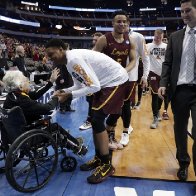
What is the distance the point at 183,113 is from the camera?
2.64m

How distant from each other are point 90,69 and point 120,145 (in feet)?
4.85

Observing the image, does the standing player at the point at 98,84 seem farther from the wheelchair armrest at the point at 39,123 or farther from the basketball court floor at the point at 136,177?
the wheelchair armrest at the point at 39,123

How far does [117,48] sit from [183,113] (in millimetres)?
1041

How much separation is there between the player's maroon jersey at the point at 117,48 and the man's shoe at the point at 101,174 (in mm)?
1191

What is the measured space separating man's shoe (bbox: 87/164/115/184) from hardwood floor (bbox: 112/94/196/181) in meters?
0.13

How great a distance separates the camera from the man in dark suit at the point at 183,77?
2.46m

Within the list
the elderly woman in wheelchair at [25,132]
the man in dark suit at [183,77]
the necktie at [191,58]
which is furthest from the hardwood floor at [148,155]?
the necktie at [191,58]

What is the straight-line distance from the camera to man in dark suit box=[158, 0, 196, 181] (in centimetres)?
246

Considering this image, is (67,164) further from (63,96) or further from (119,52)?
(119,52)

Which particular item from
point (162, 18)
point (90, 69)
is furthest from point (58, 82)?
point (162, 18)

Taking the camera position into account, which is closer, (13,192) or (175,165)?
(13,192)

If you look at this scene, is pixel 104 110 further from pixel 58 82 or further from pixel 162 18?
pixel 162 18

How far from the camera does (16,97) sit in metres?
2.52

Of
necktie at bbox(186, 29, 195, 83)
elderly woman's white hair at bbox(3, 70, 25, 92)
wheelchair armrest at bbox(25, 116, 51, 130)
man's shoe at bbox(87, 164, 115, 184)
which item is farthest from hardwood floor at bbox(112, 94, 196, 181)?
elderly woman's white hair at bbox(3, 70, 25, 92)
